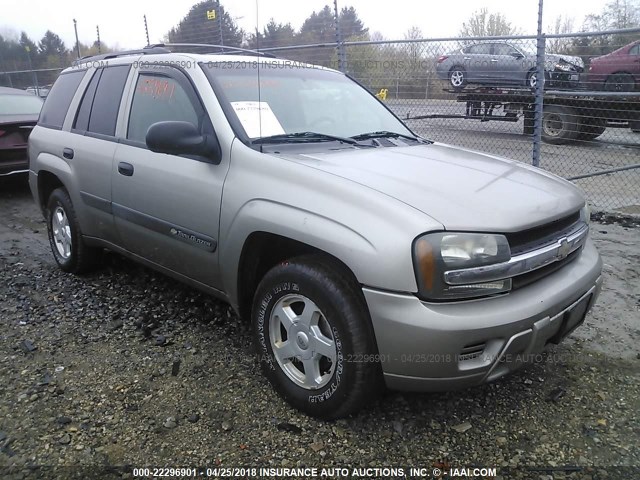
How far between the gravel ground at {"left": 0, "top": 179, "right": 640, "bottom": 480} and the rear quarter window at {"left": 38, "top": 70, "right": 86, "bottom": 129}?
1636 millimetres

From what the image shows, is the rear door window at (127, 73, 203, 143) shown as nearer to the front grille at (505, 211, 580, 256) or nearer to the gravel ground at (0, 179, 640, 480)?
the gravel ground at (0, 179, 640, 480)

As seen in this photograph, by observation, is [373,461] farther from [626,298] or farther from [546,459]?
[626,298]

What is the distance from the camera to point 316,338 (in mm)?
2434

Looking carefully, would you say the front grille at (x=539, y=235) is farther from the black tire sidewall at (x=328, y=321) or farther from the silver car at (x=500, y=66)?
the silver car at (x=500, y=66)

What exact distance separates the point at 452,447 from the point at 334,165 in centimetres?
144

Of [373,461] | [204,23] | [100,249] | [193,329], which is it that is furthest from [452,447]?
[204,23]

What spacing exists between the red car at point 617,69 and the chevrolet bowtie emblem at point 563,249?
6178 millimetres

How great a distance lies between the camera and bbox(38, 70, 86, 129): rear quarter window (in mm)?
4290

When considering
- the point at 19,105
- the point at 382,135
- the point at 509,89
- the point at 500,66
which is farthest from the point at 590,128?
the point at 19,105

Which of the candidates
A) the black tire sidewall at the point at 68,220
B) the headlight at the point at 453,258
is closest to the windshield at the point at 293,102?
the headlight at the point at 453,258

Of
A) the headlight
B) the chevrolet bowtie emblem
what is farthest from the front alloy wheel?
the chevrolet bowtie emblem

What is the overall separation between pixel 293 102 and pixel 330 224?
1.29m

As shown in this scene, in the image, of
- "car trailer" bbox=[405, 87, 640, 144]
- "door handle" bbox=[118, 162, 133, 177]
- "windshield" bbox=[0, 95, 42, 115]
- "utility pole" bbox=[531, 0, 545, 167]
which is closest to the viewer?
"door handle" bbox=[118, 162, 133, 177]

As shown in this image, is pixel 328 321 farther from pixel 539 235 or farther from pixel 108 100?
pixel 108 100
